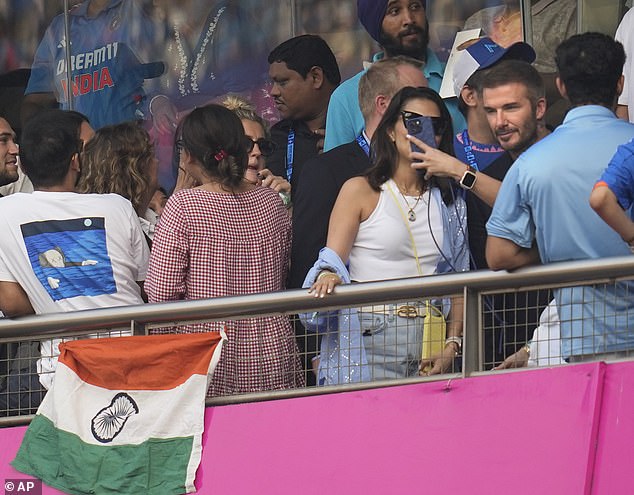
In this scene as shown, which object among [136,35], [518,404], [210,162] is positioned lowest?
[518,404]

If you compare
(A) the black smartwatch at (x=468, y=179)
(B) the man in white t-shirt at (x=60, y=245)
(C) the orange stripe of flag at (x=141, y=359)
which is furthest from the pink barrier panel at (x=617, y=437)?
(B) the man in white t-shirt at (x=60, y=245)

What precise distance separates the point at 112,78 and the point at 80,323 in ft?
15.3

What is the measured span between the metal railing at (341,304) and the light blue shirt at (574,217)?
0.13 m

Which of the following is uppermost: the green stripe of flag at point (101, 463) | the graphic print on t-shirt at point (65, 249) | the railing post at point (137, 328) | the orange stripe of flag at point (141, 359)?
the graphic print on t-shirt at point (65, 249)

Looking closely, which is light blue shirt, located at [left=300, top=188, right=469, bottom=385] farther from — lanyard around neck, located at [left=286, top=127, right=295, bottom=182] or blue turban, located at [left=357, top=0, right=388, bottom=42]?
blue turban, located at [left=357, top=0, right=388, bottom=42]

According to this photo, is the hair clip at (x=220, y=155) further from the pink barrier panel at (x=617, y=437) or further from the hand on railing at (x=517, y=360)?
the pink barrier panel at (x=617, y=437)

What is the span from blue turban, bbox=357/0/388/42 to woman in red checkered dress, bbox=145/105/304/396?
2.40 meters

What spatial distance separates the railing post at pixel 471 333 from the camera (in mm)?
6395

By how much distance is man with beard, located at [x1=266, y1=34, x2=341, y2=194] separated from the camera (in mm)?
8703

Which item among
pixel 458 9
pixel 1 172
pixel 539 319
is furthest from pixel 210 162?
pixel 458 9

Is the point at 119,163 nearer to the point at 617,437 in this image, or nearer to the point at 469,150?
the point at 469,150

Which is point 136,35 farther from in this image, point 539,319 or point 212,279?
point 539,319

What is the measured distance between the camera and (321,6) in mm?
10664

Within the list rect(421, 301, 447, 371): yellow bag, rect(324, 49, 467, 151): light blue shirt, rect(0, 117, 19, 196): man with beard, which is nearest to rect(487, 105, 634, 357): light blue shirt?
rect(421, 301, 447, 371): yellow bag
